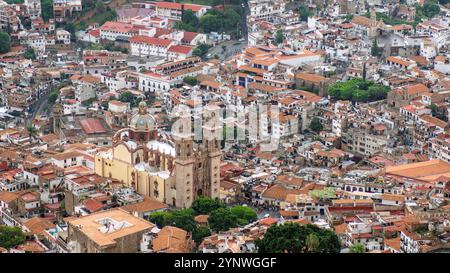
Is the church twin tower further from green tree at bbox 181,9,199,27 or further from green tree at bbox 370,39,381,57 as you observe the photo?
green tree at bbox 181,9,199,27

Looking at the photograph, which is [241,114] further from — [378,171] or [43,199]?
[43,199]

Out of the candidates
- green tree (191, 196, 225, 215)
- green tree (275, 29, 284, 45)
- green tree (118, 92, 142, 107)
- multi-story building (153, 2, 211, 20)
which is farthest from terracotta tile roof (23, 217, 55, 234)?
multi-story building (153, 2, 211, 20)

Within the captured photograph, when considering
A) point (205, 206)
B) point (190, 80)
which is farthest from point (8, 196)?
point (190, 80)

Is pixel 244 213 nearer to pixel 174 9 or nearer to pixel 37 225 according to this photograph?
pixel 37 225

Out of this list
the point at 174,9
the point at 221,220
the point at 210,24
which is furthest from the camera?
the point at 174,9

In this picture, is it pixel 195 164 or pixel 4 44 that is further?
pixel 4 44
